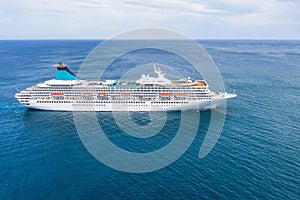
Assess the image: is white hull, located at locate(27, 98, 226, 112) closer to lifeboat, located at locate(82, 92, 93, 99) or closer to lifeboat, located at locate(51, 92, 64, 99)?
lifeboat, located at locate(51, 92, 64, 99)

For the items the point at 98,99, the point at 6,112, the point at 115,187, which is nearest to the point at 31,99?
the point at 6,112

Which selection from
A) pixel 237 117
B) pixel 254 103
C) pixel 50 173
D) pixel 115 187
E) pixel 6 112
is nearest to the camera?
pixel 115 187

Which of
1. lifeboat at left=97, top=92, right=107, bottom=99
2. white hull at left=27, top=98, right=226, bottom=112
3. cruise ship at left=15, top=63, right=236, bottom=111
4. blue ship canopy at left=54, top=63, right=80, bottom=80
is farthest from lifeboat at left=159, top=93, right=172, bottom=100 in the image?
blue ship canopy at left=54, top=63, right=80, bottom=80

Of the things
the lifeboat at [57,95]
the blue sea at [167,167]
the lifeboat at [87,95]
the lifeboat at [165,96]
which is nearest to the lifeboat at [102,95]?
the lifeboat at [87,95]

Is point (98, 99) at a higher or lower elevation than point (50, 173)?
higher

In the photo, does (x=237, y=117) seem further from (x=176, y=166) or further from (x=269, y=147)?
(x=176, y=166)

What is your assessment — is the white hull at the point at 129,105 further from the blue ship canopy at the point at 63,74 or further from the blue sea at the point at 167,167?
the blue ship canopy at the point at 63,74

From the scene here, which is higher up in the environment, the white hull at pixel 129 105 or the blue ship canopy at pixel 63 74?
the blue ship canopy at pixel 63 74

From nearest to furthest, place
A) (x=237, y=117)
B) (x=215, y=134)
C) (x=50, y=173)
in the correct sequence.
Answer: (x=50, y=173) → (x=215, y=134) → (x=237, y=117)

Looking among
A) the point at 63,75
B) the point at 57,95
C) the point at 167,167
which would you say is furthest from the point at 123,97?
the point at 167,167
